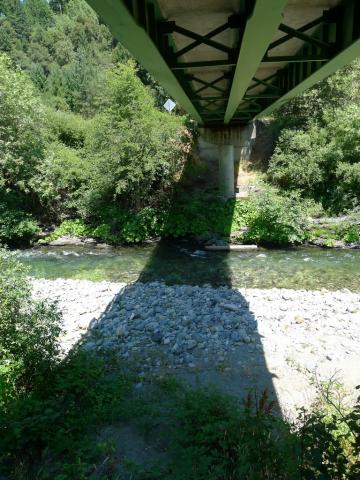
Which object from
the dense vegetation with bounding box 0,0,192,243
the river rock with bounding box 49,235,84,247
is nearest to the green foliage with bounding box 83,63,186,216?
the dense vegetation with bounding box 0,0,192,243

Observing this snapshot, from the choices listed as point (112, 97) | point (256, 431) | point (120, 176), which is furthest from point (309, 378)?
point (112, 97)

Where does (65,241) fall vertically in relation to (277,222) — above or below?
below

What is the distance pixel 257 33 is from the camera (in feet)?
10.8

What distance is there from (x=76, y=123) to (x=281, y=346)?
18653mm

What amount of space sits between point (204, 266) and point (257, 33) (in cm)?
936

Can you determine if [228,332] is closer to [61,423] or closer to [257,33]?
[61,423]

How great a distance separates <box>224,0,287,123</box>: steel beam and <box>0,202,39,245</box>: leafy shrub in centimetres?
1244

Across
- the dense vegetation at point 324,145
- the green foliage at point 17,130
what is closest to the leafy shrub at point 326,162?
the dense vegetation at point 324,145

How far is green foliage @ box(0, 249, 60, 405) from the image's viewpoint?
485cm

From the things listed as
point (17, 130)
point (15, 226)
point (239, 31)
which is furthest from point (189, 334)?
point (17, 130)

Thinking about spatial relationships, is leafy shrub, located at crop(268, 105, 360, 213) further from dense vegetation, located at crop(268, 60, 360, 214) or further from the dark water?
the dark water

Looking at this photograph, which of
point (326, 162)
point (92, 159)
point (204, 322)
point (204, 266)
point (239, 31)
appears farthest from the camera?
point (92, 159)

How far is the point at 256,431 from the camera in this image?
3.52m

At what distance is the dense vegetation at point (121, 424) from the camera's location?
10.5 feet
